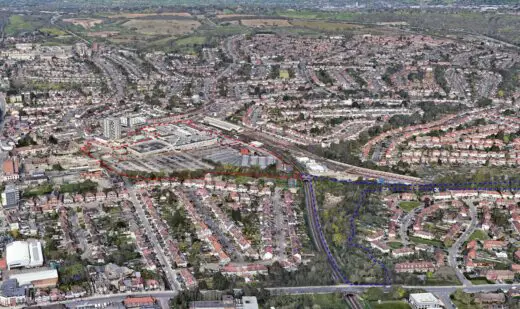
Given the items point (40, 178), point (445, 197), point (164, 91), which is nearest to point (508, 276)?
point (445, 197)

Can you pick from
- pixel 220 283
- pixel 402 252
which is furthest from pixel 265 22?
pixel 220 283

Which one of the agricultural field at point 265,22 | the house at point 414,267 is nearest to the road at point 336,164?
the house at point 414,267

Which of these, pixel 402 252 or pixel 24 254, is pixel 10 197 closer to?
pixel 24 254

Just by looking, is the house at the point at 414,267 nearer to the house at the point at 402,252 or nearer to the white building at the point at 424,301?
the house at the point at 402,252

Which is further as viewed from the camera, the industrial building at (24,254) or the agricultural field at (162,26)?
the agricultural field at (162,26)

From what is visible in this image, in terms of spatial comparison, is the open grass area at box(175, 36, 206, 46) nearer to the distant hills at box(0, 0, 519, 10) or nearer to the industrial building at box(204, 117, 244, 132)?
the industrial building at box(204, 117, 244, 132)

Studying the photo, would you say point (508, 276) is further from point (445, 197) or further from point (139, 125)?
point (139, 125)

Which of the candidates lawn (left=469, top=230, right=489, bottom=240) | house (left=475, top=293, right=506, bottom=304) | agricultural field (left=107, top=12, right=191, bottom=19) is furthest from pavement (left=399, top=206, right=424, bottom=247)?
agricultural field (left=107, top=12, right=191, bottom=19)
